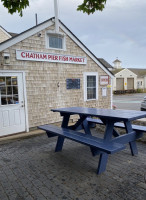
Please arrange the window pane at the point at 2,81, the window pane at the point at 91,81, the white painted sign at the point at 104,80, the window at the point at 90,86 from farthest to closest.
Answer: the white painted sign at the point at 104,80 → the window pane at the point at 91,81 → the window at the point at 90,86 → the window pane at the point at 2,81

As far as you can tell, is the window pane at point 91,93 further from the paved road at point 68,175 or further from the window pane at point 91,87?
the paved road at point 68,175

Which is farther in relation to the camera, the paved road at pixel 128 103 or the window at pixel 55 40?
the paved road at pixel 128 103

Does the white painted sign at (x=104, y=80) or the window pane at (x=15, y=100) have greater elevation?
the white painted sign at (x=104, y=80)

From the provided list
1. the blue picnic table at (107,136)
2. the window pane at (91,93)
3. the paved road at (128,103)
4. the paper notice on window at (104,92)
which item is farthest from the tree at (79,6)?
the paved road at (128,103)

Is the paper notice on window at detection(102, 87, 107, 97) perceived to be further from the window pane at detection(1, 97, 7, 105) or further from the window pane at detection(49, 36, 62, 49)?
the window pane at detection(1, 97, 7, 105)

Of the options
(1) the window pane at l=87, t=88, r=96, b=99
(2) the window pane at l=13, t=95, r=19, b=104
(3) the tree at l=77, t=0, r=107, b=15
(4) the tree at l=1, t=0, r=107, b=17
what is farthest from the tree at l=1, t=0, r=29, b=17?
(1) the window pane at l=87, t=88, r=96, b=99

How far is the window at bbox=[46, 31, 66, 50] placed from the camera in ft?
21.8

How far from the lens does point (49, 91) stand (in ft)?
22.4

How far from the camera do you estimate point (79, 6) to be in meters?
3.48

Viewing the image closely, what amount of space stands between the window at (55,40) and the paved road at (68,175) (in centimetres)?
415

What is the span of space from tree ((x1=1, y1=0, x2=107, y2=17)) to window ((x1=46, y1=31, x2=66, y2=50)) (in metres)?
3.36

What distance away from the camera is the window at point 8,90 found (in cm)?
566

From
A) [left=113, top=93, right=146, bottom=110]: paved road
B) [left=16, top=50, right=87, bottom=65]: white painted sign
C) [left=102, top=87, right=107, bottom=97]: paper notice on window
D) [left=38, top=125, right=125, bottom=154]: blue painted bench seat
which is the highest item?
[left=16, top=50, right=87, bottom=65]: white painted sign

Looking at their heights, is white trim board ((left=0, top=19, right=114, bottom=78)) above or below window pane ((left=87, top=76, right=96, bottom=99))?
above
